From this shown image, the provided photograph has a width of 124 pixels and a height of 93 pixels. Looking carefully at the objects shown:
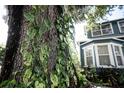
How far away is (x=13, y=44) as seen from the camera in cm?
138

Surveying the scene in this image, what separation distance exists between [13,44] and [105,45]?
1.32 meters

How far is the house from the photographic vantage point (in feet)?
6.28

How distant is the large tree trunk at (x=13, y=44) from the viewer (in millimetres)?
1280

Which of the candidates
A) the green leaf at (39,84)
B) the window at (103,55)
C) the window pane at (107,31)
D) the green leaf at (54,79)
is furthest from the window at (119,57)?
the green leaf at (39,84)

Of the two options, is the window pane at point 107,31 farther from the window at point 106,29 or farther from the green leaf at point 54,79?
the green leaf at point 54,79

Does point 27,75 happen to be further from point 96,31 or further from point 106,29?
point 106,29

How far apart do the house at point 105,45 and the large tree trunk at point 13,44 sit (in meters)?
0.88

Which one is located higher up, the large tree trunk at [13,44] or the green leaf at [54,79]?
the large tree trunk at [13,44]

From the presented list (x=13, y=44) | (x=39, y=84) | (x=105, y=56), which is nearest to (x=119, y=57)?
(x=105, y=56)

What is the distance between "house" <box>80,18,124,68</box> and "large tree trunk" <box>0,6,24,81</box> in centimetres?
88

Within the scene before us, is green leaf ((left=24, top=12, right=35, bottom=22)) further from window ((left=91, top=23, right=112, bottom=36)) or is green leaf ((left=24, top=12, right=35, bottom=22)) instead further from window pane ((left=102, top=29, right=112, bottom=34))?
window pane ((left=102, top=29, right=112, bottom=34))

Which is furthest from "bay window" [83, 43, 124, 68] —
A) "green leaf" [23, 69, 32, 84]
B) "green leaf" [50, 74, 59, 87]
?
"green leaf" [23, 69, 32, 84]
